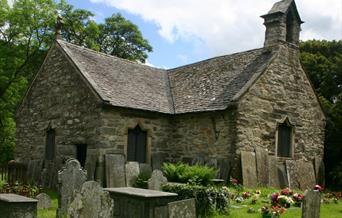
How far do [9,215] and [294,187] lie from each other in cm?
1362

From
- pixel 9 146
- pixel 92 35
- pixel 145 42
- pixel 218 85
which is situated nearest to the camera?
pixel 218 85

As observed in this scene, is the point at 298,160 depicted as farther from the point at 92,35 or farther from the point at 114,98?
the point at 92,35

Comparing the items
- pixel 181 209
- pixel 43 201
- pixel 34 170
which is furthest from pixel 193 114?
pixel 181 209

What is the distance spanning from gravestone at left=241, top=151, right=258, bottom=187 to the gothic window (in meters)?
4.53

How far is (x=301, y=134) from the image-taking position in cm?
2159

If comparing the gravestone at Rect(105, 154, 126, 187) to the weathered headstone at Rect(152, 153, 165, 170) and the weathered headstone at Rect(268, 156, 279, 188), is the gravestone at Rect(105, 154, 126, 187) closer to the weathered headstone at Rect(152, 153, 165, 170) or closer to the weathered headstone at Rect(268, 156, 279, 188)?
the weathered headstone at Rect(152, 153, 165, 170)

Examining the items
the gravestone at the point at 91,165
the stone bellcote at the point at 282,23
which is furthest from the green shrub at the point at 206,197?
the stone bellcote at the point at 282,23

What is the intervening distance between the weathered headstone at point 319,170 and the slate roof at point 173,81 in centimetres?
586

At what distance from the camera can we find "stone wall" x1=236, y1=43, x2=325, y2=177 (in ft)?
62.7

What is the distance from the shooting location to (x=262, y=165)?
19078 mm

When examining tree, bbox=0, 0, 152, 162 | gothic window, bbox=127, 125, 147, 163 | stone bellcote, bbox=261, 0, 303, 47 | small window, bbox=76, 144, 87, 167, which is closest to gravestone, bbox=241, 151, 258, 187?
gothic window, bbox=127, 125, 147, 163

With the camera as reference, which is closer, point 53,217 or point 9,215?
point 9,215

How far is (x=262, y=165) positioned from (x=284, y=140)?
7.98 ft

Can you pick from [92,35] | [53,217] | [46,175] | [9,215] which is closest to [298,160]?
[46,175]
